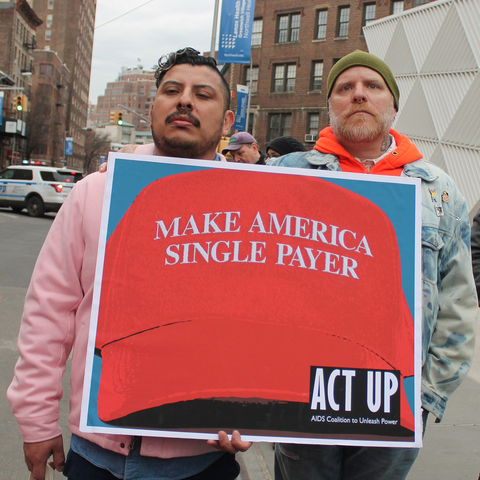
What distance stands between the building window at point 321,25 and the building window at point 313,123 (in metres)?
4.97

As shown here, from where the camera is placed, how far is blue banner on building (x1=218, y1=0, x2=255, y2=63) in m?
16.1

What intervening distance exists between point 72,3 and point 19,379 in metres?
119

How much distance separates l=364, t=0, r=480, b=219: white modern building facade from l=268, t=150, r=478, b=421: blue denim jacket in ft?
26.0

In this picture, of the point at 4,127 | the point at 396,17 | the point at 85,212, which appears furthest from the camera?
the point at 4,127

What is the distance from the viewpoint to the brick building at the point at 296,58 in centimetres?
3078

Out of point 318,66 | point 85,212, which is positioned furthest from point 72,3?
point 85,212

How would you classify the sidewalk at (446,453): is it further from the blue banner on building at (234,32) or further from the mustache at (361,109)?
the blue banner on building at (234,32)

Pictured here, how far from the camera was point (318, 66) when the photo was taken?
31891 millimetres

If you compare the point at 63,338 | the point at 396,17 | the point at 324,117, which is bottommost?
the point at 63,338

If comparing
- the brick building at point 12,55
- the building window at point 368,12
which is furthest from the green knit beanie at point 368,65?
the brick building at point 12,55

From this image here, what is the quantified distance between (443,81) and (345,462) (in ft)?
32.8

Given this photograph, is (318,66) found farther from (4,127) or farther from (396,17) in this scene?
(4,127)

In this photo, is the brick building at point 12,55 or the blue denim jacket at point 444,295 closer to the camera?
the blue denim jacket at point 444,295

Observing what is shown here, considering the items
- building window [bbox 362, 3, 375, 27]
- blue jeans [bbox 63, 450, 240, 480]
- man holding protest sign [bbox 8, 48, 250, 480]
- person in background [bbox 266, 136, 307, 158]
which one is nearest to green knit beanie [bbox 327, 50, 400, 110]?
man holding protest sign [bbox 8, 48, 250, 480]
